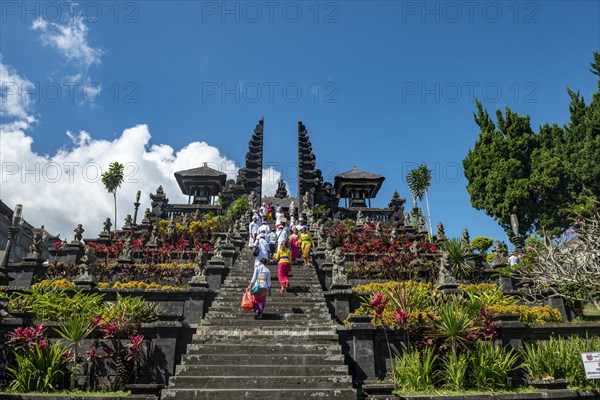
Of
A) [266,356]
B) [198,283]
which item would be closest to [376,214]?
[198,283]

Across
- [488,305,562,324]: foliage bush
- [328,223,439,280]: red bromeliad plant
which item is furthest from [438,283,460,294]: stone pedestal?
[328,223,439,280]: red bromeliad plant

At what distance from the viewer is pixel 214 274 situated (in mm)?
11641

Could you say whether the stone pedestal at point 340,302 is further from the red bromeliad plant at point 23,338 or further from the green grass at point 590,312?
the green grass at point 590,312

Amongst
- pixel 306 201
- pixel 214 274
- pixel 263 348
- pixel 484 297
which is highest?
pixel 306 201

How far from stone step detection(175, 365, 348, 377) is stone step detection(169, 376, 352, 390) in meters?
0.18

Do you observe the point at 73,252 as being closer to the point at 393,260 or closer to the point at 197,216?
the point at 197,216

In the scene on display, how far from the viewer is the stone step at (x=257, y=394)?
6379mm

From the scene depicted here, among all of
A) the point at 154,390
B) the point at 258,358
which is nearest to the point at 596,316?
the point at 258,358

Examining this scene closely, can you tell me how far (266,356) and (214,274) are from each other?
4.69 metres

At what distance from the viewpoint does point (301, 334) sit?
8297 mm

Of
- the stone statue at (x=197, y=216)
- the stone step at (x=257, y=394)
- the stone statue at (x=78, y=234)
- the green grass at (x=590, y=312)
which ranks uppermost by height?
the stone statue at (x=197, y=216)

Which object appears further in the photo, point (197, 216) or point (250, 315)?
point (197, 216)

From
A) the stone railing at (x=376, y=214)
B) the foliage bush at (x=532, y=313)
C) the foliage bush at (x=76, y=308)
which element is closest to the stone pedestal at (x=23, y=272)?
the foliage bush at (x=76, y=308)

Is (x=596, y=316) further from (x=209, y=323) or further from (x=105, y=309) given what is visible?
(x=105, y=309)
